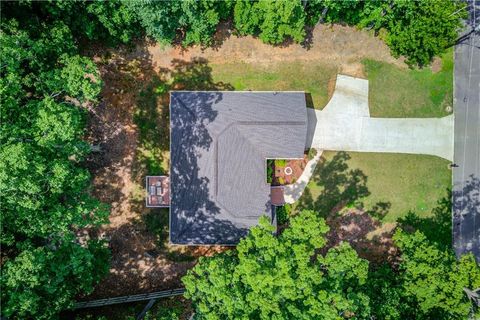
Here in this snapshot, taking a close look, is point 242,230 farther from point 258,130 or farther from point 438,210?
point 438,210

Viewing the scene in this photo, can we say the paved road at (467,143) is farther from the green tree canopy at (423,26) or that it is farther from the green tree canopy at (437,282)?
the green tree canopy at (437,282)

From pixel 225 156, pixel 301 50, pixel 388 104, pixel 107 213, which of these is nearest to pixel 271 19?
pixel 301 50

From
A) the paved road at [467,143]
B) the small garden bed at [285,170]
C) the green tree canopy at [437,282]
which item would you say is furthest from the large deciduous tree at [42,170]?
the paved road at [467,143]

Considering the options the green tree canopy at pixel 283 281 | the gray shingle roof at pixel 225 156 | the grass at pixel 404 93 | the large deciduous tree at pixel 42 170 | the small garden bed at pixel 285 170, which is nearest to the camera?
the large deciduous tree at pixel 42 170

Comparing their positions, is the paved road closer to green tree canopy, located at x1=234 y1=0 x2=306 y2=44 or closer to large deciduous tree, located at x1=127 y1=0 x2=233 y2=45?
green tree canopy, located at x1=234 y1=0 x2=306 y2=44

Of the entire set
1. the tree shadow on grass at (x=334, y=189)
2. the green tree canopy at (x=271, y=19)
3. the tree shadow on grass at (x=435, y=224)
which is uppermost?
the green tree canopy at (x=271, y=19)

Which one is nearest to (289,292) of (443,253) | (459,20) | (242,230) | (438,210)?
(242,230)
